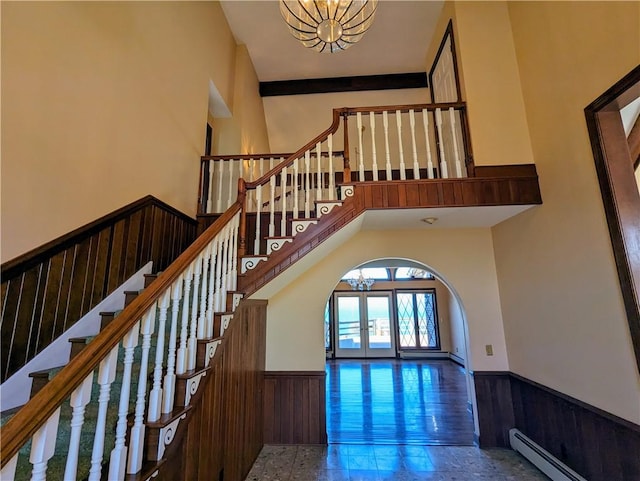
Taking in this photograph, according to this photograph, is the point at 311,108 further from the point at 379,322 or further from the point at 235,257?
the point at 379,322

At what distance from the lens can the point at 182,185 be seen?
352 centimetres

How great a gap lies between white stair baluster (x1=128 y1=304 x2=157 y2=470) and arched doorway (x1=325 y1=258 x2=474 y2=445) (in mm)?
2763

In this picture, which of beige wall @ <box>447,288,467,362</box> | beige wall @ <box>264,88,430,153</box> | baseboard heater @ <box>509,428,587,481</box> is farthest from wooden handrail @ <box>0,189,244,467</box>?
beige wall @ <box>447,288,467,362</box>

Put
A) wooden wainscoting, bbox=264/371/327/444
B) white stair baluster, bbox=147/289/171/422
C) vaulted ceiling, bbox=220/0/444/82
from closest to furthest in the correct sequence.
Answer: white stair baluster, bbox=147/289/171/422 < wooden wainscoting, bbox=264/371/327/444 < vaulted ceiling, bbox=220/0/444/82

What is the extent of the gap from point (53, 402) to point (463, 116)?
358 centimetres

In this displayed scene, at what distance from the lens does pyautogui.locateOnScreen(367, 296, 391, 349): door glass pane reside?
32.1ft

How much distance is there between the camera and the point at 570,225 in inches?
94.3

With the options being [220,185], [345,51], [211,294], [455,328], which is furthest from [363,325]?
[211,294]

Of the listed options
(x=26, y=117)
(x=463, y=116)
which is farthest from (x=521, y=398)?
(x=26, y=117)

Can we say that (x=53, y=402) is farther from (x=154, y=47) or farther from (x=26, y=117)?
(x=154, y=47)

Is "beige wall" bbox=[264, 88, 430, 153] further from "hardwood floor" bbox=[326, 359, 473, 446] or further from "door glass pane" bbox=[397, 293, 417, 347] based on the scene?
"door glass pane" bbox=[397, 293, 417, 347]

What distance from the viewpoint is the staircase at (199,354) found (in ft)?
3.54

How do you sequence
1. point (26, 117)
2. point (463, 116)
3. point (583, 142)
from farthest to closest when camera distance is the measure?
point (463, 116), point (583, 142), point (26, 117)

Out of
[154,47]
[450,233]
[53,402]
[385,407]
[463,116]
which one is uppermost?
[154,47]
